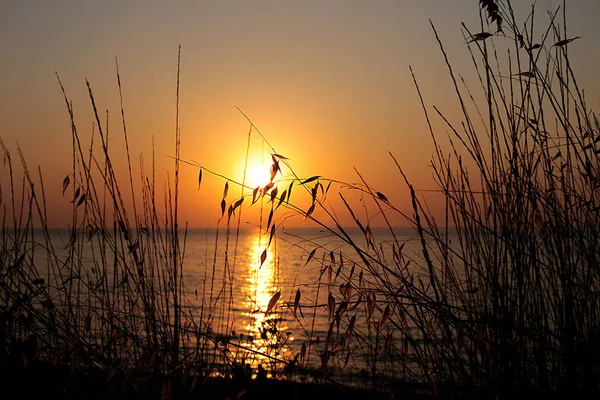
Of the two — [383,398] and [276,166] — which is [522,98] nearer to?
[276,166]

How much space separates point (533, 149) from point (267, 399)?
173 cm

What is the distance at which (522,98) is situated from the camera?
199 centimetres

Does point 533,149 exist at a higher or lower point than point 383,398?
higher

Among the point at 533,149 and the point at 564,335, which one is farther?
the point at 533,149

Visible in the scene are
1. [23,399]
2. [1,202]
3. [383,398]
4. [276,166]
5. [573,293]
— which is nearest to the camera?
[276,166]

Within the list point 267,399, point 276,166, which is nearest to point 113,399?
point 267,399

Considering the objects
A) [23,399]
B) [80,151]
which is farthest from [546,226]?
[23,399]

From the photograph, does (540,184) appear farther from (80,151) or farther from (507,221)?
(80,151)

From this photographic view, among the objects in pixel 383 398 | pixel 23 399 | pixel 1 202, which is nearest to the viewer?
pixel 23 399

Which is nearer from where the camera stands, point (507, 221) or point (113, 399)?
point (507, 221)

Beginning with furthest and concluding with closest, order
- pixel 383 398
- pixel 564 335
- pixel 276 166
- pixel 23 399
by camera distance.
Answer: pixel 383 398 < pixel 23 399 < pixel 564 335 < pixel 276 166

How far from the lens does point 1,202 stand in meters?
2.75

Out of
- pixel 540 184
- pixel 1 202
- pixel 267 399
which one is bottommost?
pixel 267 399

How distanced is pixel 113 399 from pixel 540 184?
5.75 feet
